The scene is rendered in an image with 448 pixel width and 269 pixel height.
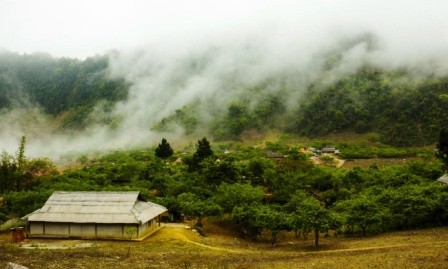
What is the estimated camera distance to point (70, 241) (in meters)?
38.8

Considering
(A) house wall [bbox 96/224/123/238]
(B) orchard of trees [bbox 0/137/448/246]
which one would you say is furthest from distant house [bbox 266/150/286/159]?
(A) house wall [bbox 96/224/123/238]

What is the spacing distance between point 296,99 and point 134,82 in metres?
72.3

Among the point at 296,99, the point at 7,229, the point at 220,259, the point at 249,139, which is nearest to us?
the point at 220,259

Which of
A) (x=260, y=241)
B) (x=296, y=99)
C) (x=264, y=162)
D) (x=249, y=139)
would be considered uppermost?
(x=296, y=99)

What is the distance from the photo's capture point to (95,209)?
4050cm

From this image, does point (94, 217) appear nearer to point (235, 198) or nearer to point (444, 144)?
point (235, 198)

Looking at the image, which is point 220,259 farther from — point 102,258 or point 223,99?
point 223,99

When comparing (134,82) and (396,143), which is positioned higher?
(134,82)

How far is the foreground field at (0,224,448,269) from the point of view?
28.2m

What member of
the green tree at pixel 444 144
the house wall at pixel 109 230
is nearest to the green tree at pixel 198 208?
the house wall at pixel 109 230

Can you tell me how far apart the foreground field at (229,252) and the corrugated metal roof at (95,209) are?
1.99 meters

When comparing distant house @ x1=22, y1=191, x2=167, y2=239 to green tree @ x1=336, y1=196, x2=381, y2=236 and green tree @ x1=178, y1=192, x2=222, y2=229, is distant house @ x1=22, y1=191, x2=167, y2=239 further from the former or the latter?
green tree @ x1=336, y1=196, x2=381, y2=236

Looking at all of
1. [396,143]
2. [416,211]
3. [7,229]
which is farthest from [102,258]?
[396,143]

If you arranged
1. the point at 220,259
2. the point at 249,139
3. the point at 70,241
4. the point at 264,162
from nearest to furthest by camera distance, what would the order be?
the point at 220,259, the point at 70,241, the point at 264,162, the point at 249,139
